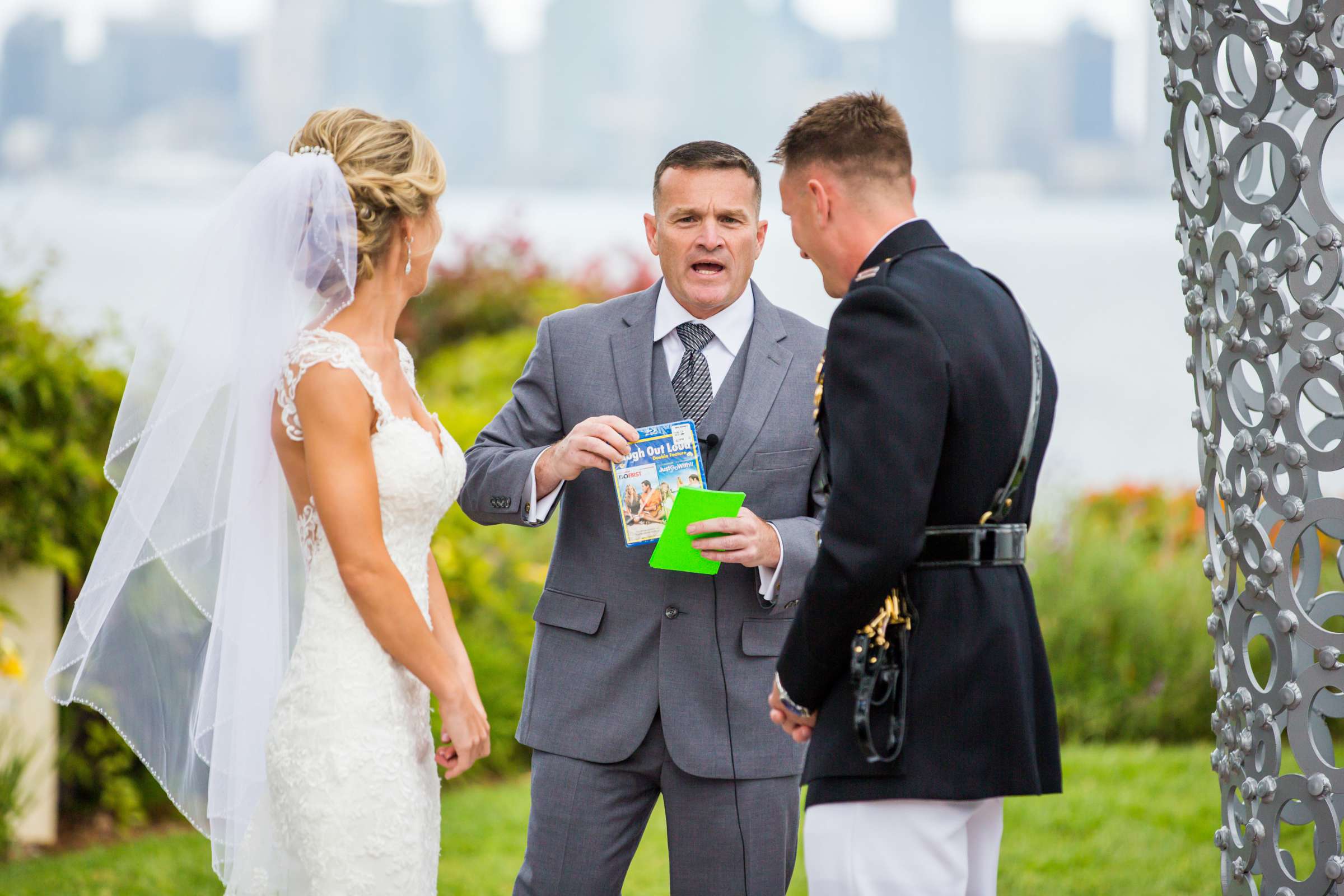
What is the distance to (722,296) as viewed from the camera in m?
3.40

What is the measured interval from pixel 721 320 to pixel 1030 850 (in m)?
3.48

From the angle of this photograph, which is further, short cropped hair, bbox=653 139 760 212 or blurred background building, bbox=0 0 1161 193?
blurred background building, bbox=0 0 1161 193

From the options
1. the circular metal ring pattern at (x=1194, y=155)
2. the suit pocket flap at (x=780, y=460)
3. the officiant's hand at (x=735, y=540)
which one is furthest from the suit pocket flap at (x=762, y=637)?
the circular metal ring pattern at (x=1194, y=155)

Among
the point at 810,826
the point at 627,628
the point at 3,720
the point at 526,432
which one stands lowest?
the point at 3,720

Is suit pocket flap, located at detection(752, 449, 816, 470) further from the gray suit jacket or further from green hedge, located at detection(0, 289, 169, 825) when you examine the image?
green hedge, located at detection(0, 289, 169, 825)

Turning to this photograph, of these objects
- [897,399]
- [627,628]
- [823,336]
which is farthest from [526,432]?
[897,399]

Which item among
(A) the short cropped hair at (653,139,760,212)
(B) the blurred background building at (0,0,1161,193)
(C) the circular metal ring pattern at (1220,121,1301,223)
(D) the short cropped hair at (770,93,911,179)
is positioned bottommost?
(C) the circular metal ring pattern at (1220,121,1301,223)

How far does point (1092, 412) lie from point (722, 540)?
10.8 meters

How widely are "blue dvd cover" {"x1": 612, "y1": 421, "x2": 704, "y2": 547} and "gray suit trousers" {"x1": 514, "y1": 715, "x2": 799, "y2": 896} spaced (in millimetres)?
575

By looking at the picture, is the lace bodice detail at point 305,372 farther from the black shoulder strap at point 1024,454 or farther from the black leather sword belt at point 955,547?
the black shoulder strap at point 1024,454

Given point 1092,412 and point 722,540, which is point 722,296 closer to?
→ point 722,540

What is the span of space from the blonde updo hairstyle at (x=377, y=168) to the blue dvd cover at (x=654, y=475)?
76cm

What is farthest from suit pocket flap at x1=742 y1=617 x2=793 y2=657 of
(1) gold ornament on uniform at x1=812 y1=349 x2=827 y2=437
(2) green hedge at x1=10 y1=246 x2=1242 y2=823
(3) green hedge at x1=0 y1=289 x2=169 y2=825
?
(3) green hedge at x1=0 y1=289 x2=169 y2=825

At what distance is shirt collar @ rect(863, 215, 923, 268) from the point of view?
8.60 feet
